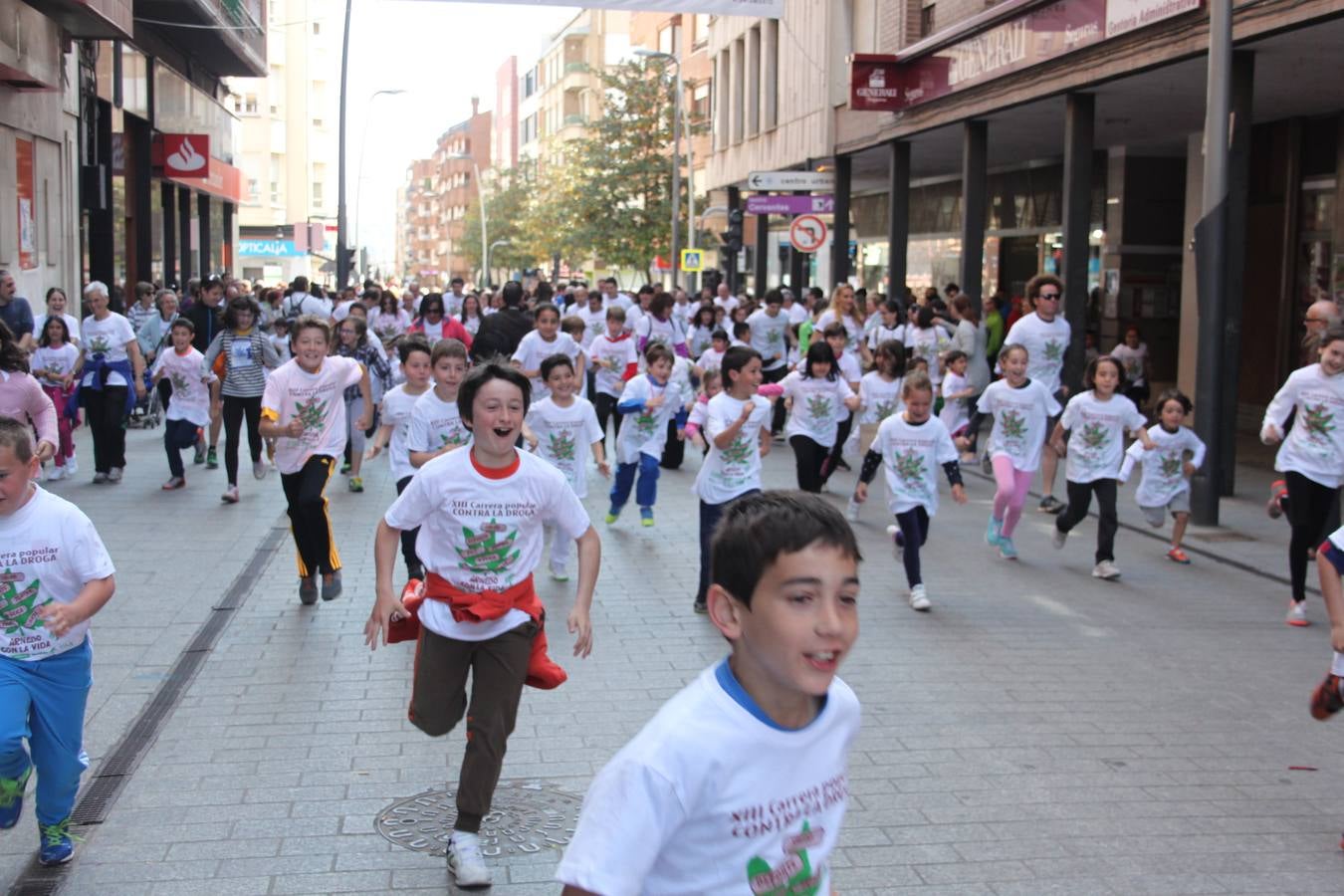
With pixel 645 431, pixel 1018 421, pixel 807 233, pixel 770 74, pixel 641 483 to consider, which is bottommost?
pixel 641 483

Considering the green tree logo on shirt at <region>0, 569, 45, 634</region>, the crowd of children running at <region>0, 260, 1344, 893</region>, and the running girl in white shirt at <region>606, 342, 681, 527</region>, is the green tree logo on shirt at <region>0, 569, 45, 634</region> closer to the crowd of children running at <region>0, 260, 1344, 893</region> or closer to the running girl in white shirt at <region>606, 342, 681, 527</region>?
the crowd of children running at <region>0, 260, 1344, 893</region>

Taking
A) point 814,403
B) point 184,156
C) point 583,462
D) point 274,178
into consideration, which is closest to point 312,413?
point 583,462

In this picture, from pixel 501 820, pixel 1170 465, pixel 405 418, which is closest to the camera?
pixel 501 820

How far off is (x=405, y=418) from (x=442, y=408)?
1494 mm

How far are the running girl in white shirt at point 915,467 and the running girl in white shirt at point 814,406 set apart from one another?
269 centimetres

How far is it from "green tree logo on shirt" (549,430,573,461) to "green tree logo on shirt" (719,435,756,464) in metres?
1.81

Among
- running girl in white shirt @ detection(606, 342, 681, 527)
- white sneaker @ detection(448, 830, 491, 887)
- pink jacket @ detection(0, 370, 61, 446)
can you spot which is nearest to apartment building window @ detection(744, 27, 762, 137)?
running girl in white shirt @ detection(606, 342, 681, 527)

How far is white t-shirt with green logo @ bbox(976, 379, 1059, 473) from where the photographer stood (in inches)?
452

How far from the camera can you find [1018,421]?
11.5 m

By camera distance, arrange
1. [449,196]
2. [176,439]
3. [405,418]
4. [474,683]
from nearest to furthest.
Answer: [474,683] < [405,418] < [176,439] < [449,196]

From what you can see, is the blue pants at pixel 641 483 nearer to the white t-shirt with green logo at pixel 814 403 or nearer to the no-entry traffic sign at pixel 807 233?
the white t-shirt with green logo at pixel 814 403

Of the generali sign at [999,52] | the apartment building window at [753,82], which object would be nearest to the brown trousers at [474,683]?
the generali sign at [999,52]

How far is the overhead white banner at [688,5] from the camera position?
14.1 m

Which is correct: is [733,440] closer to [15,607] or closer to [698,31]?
[15,607]
